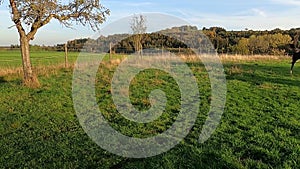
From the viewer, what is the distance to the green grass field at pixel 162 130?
516 cm

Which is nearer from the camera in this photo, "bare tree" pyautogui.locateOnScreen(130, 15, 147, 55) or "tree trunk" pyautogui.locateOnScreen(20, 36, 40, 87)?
"tree trunk" pyautogui.locateOnScreen(20, 36, 40, 87)

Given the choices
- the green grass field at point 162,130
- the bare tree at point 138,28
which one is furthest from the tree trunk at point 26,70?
the bare tree at point 138,28

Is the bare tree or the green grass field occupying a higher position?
the bare tree

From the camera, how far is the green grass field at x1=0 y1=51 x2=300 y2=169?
5.16 metres

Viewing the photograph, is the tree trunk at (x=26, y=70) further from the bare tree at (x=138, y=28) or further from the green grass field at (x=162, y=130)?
the bare tree at (x=138, y=28)

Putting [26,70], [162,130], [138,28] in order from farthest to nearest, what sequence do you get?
[138,28] → [26,70] → [162,130]

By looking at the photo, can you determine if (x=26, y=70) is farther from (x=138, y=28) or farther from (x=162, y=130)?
(x=138, y=28)

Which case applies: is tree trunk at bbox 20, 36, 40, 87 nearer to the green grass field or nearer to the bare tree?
the green grass field

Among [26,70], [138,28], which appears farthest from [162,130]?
[138,28]

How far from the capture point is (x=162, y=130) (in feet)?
22.6

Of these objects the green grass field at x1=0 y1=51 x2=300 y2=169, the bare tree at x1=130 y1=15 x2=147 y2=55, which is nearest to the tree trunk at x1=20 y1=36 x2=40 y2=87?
the green grass field at x1=0 y1=51 x2=300 y2=169

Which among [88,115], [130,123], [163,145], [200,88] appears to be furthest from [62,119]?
[200,88]

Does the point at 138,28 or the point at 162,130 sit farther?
the point at 138,28

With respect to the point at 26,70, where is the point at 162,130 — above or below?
below
